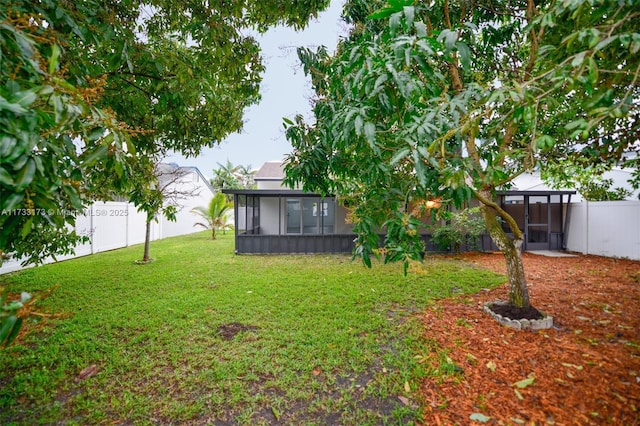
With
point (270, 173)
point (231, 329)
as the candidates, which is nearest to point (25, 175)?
point (231, 329)

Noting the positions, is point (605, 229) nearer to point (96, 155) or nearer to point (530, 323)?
point (530, 323)

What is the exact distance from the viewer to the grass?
2.31 meters

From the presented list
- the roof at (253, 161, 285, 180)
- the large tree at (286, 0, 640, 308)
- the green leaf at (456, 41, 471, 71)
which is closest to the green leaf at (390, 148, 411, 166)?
the large tree at (286, 0, 640, 308)

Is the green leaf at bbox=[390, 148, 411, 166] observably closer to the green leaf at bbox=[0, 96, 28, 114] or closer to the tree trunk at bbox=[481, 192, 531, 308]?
the green leaf at bbox=[0, 96, 28, 114]

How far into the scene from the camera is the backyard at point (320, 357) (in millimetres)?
2264

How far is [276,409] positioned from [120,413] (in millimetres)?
1261

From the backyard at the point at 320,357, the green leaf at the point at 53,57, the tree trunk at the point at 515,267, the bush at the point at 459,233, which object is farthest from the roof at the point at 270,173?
the green leaf at the point at 53,57

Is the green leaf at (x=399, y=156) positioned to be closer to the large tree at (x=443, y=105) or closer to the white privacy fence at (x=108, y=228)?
the large tree at (x=443, y=105)

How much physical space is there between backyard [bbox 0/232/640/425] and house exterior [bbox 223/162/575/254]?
402 centimetres

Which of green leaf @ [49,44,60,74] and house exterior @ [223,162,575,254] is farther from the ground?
green leaf @ [49,44,60,74]

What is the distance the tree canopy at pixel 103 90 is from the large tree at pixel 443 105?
1306mm

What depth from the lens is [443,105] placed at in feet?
6.88

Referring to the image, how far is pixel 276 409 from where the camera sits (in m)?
2.31

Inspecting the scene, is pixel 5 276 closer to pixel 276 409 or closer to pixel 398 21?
pixel 276 409
